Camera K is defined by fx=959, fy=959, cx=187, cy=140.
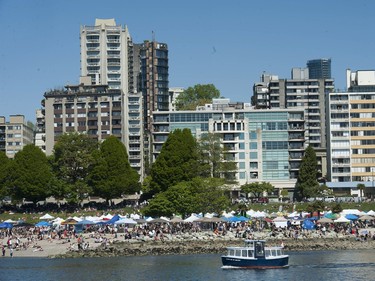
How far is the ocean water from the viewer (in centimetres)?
9231

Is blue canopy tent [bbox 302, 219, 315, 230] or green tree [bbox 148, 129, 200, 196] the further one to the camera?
green tree [bbox 148, 129, 200, 196]

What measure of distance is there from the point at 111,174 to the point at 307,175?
3677 centimetres

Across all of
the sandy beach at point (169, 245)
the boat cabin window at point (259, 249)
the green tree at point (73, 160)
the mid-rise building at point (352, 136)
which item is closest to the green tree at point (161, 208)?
the sandy beach at point (169, 245)

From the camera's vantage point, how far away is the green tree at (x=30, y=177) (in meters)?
161

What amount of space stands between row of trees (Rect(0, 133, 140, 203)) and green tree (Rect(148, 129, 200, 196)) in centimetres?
652

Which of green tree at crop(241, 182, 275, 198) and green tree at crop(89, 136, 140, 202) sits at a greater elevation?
green tree at crop(89, 136, 140, 202)

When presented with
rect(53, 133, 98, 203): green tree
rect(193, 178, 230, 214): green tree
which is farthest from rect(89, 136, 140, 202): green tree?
rect(193, 178, 230, 214): green tree

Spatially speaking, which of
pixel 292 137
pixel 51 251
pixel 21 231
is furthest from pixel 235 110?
pixel 51 251

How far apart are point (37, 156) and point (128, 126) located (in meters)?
34.2

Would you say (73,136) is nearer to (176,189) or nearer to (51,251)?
(176,189)

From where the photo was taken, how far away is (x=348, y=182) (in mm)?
183250

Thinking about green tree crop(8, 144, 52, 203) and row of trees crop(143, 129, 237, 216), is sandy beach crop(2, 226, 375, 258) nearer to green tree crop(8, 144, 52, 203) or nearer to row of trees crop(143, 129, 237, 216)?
row of trees crop(143, 129, 237, 216)

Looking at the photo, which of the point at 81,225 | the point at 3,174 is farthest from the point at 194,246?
the point at 3,174

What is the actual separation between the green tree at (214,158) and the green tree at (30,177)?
26.6 metres
